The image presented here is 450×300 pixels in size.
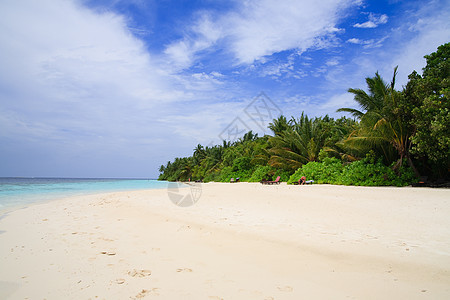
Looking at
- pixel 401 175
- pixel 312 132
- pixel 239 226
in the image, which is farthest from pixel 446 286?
pixel 312 132

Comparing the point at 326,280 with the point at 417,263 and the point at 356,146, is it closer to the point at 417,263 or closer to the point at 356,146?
the point at 417,263

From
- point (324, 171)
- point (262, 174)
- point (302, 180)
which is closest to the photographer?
point (324, 171)

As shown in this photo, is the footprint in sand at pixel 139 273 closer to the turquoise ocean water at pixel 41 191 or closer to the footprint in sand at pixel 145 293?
the footprint in sand at pixel 145 293

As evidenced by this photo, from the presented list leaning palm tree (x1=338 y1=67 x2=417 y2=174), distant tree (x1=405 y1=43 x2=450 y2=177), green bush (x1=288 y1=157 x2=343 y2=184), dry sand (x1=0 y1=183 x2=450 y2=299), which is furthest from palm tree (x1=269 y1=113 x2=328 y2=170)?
dry sand (x1=0 y1=183 x2=450 y2=299)

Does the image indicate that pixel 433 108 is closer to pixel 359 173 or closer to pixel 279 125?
pixel 359 173

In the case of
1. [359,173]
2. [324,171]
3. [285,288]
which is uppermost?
[324,171]

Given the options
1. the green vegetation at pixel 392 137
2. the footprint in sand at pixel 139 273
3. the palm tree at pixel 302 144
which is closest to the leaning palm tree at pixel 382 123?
the green vegetation at pixel 392 137

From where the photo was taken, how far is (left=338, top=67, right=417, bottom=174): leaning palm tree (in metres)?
13.0

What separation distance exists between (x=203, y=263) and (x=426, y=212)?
604 cm

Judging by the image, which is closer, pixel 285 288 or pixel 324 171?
pixel 285 288

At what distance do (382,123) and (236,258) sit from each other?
43.0 feet

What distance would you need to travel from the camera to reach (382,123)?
13.1 meters

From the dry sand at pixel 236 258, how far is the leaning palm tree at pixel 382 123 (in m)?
8.19

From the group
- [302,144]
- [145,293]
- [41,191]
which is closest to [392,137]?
[302,144]
